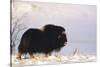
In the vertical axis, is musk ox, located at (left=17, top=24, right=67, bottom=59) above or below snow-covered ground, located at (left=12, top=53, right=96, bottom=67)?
above

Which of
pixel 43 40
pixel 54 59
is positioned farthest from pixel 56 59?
pixel 43 40

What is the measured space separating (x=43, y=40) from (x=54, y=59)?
238 mm

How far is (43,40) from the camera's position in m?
2.22

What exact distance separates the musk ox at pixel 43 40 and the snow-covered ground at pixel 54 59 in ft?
0.17

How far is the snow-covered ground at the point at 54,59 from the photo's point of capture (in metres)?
2.12

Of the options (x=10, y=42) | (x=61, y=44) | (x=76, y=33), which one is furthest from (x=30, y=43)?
(x=76, y=33)

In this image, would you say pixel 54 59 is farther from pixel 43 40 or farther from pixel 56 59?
pixel 43 40

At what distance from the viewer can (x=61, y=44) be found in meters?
2.29

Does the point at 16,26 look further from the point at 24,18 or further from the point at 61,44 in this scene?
the point at 61,44

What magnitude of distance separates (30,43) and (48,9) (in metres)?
0.41

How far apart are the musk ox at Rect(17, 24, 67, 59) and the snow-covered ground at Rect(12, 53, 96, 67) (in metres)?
0.05

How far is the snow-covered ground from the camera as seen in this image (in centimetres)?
212

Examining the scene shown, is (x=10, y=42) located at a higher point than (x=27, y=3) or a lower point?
lower
